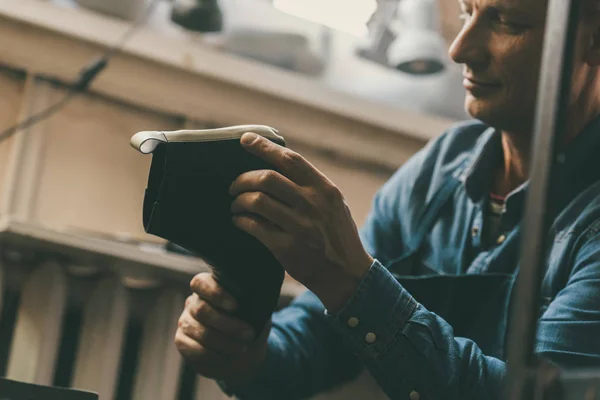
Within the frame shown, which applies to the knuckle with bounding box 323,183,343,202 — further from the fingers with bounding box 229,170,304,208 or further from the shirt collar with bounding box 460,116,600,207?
the shirt collar with bounding box 460,116,600,207

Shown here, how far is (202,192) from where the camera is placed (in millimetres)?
733

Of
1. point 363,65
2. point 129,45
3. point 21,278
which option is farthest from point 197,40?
point 21,278

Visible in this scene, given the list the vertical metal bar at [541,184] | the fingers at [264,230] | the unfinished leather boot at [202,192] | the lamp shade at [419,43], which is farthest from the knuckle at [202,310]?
the lamp shade at [419,43]

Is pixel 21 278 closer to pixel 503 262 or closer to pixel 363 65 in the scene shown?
pixel 503 262

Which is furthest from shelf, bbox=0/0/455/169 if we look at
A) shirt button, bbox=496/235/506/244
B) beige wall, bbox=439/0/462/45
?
shirt button, bbox=496/235/506/244

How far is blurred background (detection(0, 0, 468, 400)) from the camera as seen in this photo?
1.30 meters

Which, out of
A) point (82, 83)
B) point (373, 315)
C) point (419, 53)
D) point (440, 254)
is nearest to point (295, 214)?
point (373, 315)

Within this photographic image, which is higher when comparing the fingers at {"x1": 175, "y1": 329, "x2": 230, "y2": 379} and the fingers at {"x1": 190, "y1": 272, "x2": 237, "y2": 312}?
the fingers at {"x1": 190, "y1": 272, "x2": 237, "y2": 312}

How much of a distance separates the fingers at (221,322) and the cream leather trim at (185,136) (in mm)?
257

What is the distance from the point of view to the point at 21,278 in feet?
4.32

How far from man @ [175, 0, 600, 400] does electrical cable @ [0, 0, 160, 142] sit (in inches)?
22.2

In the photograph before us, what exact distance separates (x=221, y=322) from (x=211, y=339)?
3cm

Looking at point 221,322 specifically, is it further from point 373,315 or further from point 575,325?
point 575,325

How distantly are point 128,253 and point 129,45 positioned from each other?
0.42m
